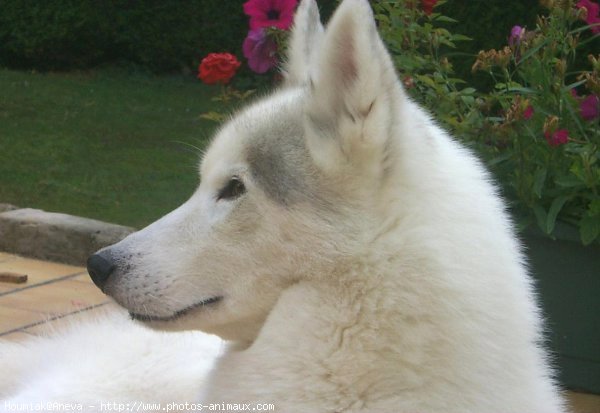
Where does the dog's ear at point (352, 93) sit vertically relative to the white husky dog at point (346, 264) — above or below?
above

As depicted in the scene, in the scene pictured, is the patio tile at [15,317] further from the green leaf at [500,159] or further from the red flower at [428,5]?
the red flower at [428,5]

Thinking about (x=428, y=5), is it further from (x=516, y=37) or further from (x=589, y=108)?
(x=589, y=108)

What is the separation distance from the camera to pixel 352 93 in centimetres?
192

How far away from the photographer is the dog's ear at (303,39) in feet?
7.95

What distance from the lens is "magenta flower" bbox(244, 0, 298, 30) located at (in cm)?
386

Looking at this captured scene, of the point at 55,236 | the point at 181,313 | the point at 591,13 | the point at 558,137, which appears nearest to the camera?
the point at 181,313

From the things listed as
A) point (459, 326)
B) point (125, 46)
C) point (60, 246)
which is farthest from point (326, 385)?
point (125, 46)

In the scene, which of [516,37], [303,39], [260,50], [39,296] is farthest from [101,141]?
[303,39]

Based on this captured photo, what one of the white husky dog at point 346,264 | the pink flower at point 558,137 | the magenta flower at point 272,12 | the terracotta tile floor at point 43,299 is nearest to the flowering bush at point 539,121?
the pink flower at point 558,137

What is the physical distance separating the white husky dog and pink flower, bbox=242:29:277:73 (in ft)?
6.19

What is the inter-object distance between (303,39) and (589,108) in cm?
163

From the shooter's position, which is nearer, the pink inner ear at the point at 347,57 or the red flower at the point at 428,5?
the pink inner ear at the point at 347,57

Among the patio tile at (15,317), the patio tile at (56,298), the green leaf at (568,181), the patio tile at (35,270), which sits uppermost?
the green leaf at (568,181)

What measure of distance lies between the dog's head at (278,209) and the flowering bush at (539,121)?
1.55m
